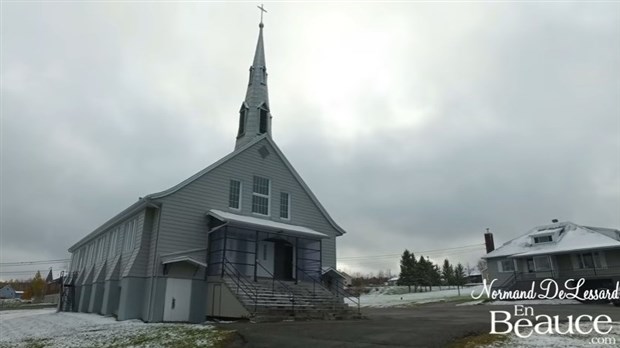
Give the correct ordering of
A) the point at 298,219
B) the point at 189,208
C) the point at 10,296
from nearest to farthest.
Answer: the point at 189,208
the point at 298,219
the point at 10,296

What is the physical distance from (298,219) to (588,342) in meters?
16.1

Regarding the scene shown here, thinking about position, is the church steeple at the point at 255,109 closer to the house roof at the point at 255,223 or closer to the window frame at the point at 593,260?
the house roof at the point at 255,223

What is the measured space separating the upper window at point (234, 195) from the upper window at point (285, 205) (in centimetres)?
273

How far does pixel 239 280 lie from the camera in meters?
17.4

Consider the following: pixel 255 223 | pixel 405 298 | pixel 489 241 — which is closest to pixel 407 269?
pixel 489 241

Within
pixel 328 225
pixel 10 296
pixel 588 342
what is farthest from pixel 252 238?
pixel 10 296

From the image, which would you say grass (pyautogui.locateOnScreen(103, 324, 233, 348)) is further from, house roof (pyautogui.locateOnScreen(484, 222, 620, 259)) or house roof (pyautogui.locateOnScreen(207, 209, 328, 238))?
house roof (pyautogui.locateOnScreen(484, 222, 620, 259))

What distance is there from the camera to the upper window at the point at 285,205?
22.6m

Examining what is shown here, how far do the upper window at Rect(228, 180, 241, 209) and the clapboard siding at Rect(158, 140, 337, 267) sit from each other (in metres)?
0.21

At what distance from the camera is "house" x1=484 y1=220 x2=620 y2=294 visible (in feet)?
107

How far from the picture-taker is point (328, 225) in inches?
966

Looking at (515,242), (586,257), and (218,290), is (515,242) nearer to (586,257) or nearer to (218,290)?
(586,257)

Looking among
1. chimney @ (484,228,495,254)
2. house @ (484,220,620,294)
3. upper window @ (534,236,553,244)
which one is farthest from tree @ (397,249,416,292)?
upper window @ (534,236,553,244)

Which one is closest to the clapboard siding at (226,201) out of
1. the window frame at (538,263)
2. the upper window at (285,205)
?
the upper window at (285,205)
